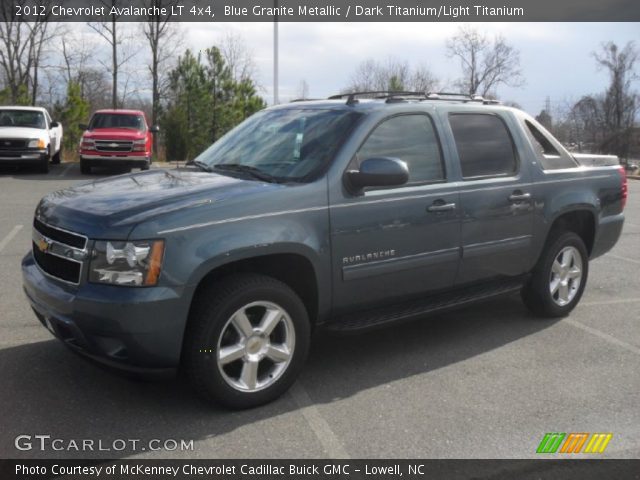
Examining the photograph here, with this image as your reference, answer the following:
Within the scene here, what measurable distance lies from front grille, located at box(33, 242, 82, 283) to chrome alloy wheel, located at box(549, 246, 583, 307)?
3828 millimetres

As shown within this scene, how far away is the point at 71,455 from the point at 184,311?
88 centimetres

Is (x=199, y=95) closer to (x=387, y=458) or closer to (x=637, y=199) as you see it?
(x=637, y=199)

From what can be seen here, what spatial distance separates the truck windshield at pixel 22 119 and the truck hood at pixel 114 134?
174cm

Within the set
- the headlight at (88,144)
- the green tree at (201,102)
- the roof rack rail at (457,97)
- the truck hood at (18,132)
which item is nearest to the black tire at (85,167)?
the headlight at (88,144)

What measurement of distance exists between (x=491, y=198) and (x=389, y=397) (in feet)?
5.76

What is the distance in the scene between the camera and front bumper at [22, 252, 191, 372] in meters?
3.27

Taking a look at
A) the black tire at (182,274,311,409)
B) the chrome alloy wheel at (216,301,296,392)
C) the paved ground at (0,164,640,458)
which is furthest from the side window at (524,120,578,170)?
the chrome alloy wheel at (216,301,296,392)

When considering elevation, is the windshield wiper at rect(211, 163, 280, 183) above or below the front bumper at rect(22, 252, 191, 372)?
above

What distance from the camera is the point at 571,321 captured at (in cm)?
557

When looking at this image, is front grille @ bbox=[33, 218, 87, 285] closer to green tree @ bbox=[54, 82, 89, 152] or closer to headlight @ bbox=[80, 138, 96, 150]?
headlight @ bbox=[80, 138, 96, 150]

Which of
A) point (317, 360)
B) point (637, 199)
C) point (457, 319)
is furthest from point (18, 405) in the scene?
point (637, 199)

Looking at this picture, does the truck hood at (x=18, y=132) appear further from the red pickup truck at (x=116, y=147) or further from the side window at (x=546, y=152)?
the side window at (x=546, y=152)

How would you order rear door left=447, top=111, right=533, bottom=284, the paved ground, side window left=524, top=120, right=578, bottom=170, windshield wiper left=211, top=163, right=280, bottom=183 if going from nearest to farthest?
the paved ground → windshield wiper left=211, top=163, right=280, bottom=183 → rear door left=447, top=111, right=533, bottom=284 → side window left=524, top=120, right=578, bottom=170

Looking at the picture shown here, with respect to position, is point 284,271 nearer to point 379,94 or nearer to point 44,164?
point 379,94
